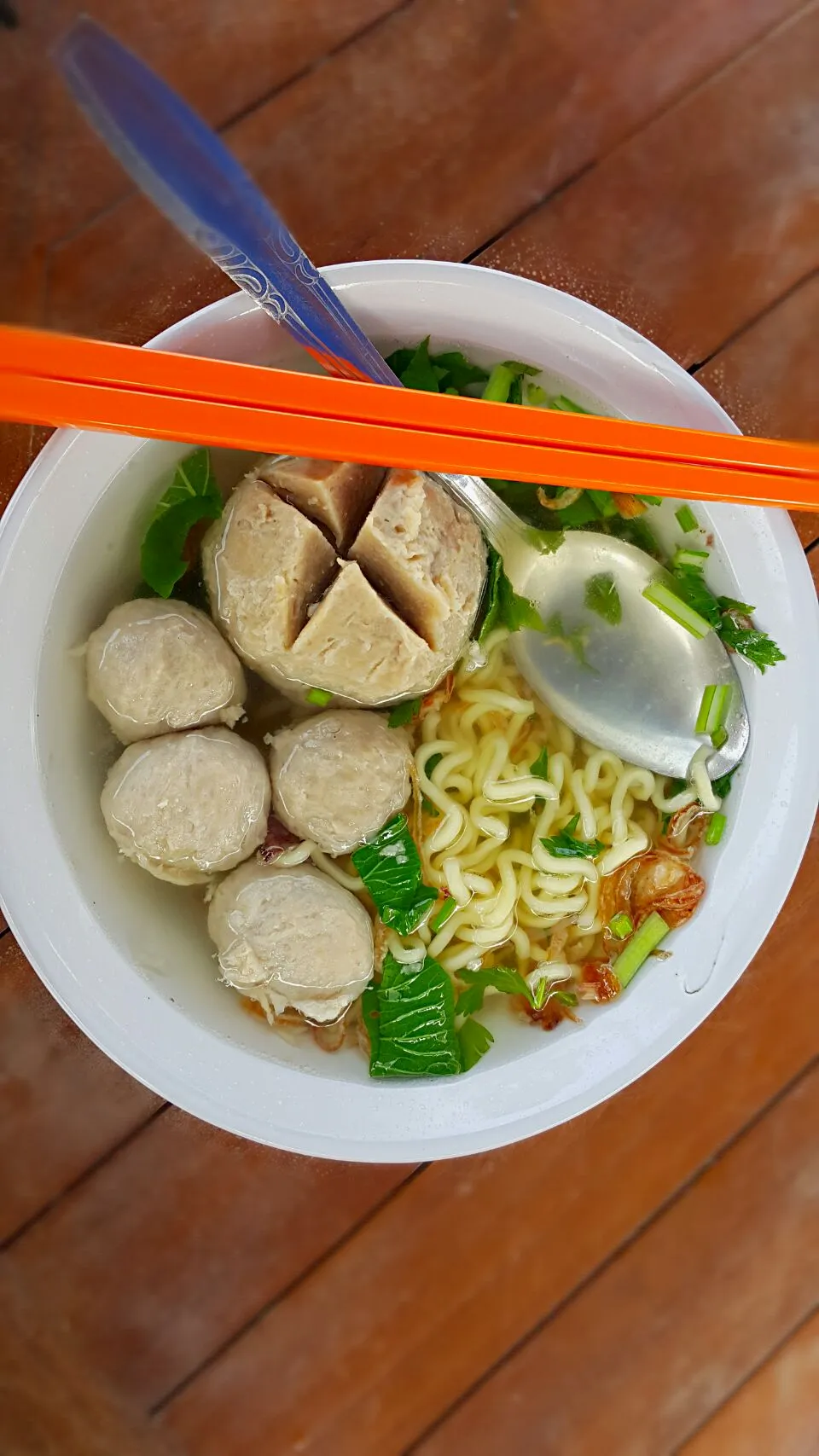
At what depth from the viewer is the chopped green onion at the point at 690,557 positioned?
93 cm

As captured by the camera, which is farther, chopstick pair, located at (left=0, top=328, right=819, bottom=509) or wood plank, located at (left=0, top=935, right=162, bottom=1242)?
wood plank, located at (left=0, top=935, right=162, bottom=1242)

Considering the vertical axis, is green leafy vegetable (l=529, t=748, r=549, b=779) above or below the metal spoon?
below

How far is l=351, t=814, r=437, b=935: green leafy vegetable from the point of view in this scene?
37.6 inches

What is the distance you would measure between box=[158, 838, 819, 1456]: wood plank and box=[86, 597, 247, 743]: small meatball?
0.61 meters

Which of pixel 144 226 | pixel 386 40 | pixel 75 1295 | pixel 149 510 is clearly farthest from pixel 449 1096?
pixel 386 40

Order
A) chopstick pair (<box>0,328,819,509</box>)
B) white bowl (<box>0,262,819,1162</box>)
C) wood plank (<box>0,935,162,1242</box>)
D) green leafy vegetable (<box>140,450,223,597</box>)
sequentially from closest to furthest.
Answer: chopstick pair (<box>0,328,819,509</box>) < white bowl (<box>0,262,819,1162</box>) < green leafy vegetable (<box>140,450,223,597</box>) < wood plank (<box>0,935,162,1242</box>)

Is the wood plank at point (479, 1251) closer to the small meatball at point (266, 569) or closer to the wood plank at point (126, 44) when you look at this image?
the small meatball at point (266, 569)

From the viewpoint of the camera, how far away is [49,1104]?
1043 millimetres

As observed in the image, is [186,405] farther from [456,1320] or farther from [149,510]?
[456,1320]

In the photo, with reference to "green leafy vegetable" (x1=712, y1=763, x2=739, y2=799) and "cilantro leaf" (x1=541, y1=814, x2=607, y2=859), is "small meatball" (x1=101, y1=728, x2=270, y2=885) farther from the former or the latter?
"green leafy vegetable" (x1=712, y1=763, x2=739, y2=799)

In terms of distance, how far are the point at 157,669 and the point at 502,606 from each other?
34cm

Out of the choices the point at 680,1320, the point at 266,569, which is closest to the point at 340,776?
the point at 266,569

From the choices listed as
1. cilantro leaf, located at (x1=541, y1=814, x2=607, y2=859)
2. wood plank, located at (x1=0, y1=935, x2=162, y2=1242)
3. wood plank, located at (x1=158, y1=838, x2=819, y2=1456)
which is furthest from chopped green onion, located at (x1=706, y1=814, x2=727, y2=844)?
wood plank, located at (x1=0, y1=935, x2=162, y2=1242)

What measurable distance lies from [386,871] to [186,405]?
476mm
